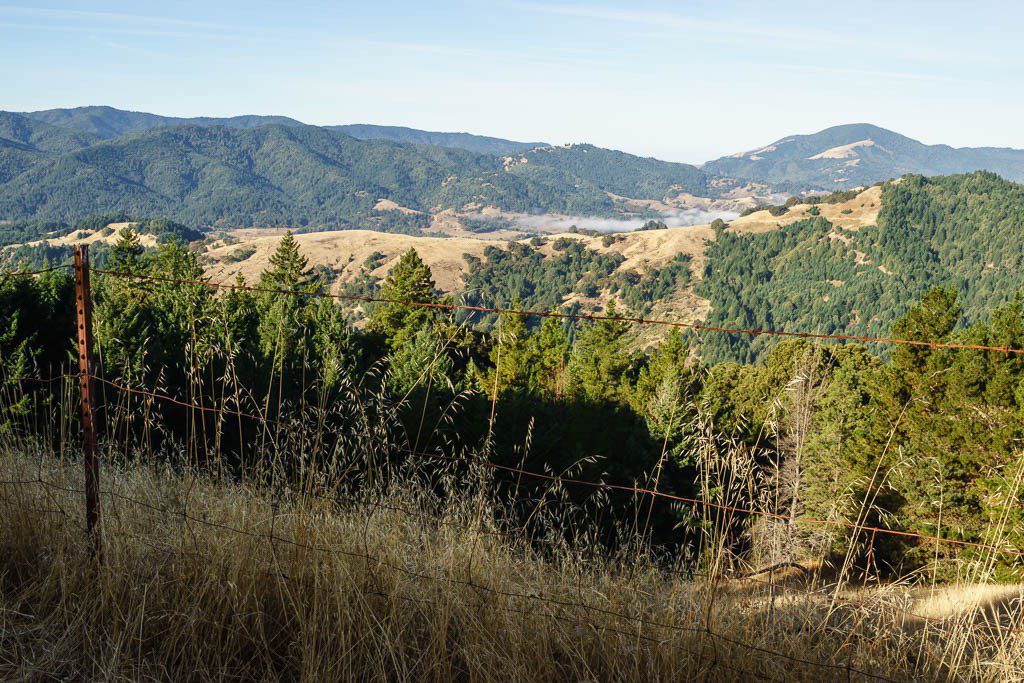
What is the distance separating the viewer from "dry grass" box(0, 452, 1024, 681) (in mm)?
2654

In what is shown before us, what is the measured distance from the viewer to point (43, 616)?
9.82 feet

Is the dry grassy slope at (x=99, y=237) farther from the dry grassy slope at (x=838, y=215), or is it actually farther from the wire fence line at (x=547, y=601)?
the wire fence line at (x=547, y=601)

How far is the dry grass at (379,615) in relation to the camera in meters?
2.65

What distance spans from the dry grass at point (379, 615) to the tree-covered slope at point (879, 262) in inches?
4847

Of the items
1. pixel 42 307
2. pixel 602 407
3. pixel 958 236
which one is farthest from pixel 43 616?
pixel 958 236

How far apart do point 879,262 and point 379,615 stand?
177 metres

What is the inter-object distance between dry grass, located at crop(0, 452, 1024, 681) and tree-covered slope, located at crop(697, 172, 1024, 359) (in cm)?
12313

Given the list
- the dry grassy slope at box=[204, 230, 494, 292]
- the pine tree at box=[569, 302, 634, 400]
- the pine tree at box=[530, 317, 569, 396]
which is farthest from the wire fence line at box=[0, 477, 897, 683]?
the dry grassy slope at box=[204, 230, 494, 292]

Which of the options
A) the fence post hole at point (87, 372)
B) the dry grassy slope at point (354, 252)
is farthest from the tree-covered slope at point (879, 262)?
Answer: the fence post hole at point (87, 372)

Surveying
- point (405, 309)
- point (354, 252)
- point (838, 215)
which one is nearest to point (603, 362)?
point (405, 309)

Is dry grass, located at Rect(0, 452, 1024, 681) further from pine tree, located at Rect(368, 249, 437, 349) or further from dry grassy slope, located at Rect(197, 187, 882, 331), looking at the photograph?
dry grassy slope, located at Rect(197, 187, 882, 331)

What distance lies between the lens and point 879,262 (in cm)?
15712

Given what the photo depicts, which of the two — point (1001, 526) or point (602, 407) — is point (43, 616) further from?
point (602, 407)

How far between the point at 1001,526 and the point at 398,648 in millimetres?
2564
